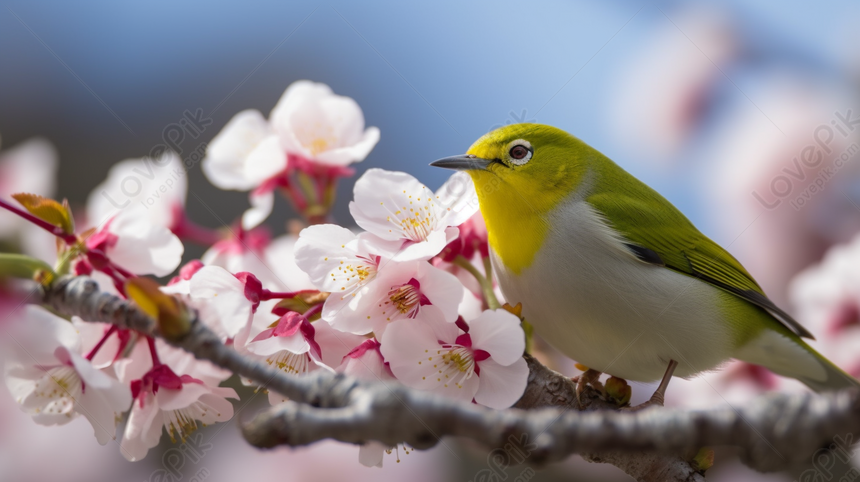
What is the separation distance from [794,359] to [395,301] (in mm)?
1399

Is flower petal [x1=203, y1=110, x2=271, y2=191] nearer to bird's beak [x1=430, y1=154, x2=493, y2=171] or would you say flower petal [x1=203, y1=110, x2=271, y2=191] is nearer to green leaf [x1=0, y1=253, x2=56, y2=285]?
bird's beak [x1=430, y1=154, x2=493, y2=171]

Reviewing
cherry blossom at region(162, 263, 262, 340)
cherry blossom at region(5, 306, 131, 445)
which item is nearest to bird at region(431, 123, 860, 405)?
cherry blossom at region(162, 263, 262, 340)

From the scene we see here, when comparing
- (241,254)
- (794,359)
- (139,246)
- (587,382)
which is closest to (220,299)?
(139,246)

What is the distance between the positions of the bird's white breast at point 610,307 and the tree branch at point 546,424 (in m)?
0.85

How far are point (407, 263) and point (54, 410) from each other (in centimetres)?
79

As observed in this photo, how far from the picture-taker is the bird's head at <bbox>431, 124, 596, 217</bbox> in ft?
5.68

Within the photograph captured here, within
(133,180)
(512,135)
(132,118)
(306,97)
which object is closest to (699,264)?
(512,135)

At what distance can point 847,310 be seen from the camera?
7.84 ft

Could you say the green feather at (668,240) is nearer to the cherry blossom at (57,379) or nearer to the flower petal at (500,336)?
the flower petal at (500,336)

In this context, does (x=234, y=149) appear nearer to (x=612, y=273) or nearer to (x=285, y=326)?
(x=285, y=326)

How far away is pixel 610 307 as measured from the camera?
152 cm

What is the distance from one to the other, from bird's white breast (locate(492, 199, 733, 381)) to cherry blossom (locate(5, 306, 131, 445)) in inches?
37.0

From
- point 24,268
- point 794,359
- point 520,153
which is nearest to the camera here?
point 24,268

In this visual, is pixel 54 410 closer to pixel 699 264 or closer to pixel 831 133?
pixel 699 264
